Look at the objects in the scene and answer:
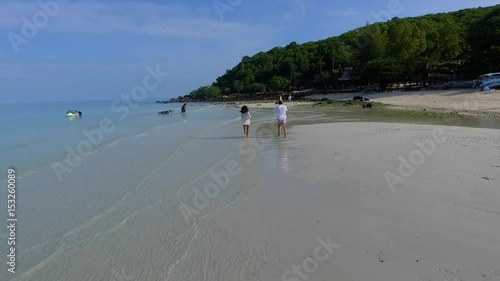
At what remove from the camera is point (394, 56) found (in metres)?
71.4

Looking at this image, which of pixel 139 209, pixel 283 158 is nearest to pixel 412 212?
pixel 139 209

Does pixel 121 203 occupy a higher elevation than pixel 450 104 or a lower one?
higher

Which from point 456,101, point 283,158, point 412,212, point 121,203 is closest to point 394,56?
point 456,101

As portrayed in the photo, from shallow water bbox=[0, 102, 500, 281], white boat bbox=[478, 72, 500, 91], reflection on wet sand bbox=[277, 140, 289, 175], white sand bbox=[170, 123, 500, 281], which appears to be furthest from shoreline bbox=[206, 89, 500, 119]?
shallow water bbox=[0, 102, 500, 281]

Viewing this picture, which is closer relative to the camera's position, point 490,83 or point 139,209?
point 139,209

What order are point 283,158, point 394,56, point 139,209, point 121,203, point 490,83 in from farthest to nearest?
1. point 394,56
2. point 490,83
3. point 283,158
4. point 121,203
5. point 139,209

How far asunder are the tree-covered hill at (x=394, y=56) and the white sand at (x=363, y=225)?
46.7 m

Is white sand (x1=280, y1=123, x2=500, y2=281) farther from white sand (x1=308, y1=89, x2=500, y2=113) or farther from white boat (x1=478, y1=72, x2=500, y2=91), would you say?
white boat (x1=478, y1=72, x2=500, y2=91)

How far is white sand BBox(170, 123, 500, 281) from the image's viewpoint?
525 cm

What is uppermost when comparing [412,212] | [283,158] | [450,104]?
[412,212]

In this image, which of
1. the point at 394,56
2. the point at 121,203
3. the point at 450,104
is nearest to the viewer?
the point at 121,203

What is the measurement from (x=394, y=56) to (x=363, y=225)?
2808 inches

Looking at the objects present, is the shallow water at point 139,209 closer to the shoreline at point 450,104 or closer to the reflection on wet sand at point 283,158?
the reflection on wet sand at point 283,158

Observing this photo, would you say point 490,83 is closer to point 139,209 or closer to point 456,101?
point 456,101
